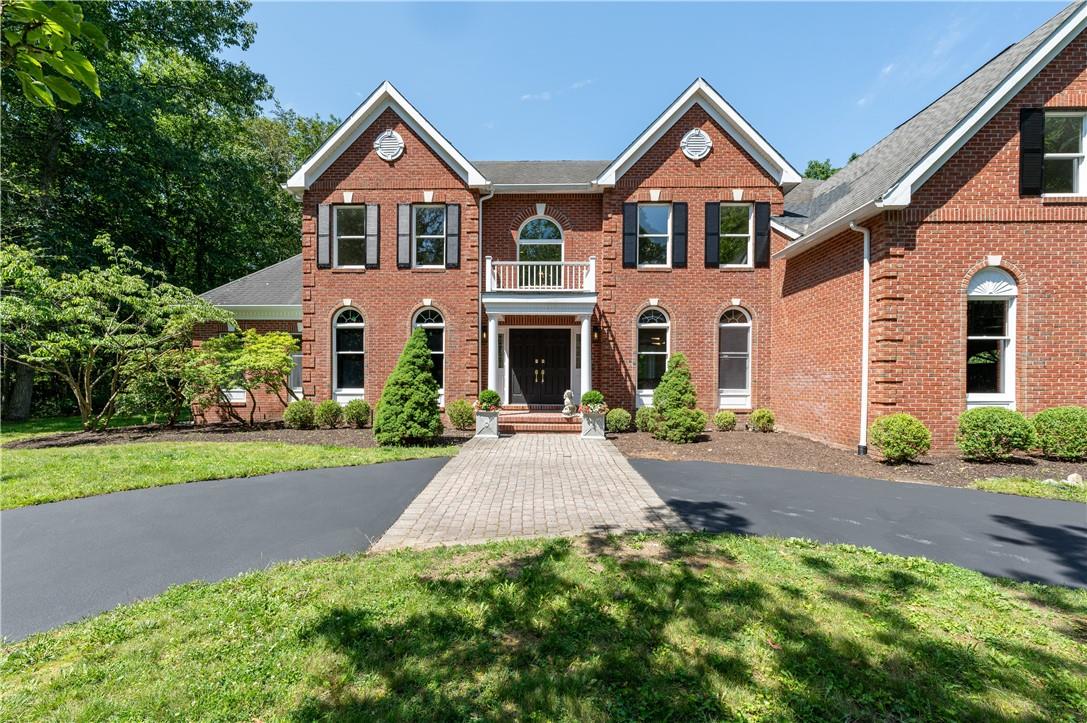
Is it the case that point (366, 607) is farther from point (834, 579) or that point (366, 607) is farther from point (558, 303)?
point (558, 303)

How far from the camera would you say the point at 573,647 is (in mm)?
2840

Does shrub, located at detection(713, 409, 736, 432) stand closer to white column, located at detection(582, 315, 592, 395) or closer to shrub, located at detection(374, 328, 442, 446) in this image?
white column, located at detection(582, 315, 592, 395)

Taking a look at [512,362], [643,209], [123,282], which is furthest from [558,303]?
[123,282]

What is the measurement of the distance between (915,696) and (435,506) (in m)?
4.88

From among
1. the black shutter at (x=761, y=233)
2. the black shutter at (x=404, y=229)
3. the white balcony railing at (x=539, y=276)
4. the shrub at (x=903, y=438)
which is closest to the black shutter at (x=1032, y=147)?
the black shutter at (x=761, y=233)

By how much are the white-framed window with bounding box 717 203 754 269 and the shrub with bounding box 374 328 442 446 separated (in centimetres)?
954

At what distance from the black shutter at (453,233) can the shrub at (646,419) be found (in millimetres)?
7137

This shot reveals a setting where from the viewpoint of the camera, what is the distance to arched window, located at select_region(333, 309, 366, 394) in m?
13.7

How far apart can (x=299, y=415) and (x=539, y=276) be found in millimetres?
8094

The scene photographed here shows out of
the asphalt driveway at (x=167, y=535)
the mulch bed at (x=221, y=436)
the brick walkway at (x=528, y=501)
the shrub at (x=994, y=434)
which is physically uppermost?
the shrub at (x=994, y=434)

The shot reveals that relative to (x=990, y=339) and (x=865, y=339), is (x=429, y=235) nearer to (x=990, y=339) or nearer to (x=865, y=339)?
(x=865, y=339)

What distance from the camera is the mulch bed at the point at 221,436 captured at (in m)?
10.5

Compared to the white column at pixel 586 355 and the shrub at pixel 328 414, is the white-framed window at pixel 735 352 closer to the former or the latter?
the white column at pixel 586 355

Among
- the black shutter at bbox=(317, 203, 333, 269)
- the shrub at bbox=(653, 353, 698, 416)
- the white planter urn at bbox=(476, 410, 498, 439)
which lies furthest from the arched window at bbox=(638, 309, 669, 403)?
the black shutter at bbox=(317, 203, 333, 269)
